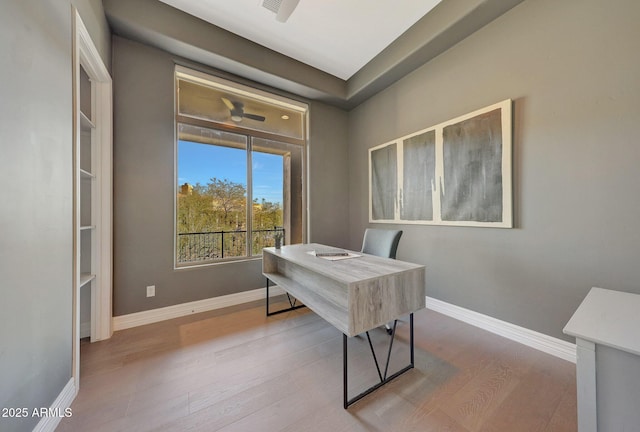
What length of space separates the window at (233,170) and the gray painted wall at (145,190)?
0.16m

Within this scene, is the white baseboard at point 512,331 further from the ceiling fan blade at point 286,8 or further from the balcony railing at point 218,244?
the ceiling fan blade at point 286,8

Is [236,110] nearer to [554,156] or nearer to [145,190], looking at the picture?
[145,190]

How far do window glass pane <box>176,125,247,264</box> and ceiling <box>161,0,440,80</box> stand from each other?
1239 millimetres

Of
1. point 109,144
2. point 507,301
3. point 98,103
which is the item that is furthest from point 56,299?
point 507,301

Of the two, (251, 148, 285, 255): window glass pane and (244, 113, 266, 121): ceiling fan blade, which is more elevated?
(244, 113, 266, 121): ceiling fan blade

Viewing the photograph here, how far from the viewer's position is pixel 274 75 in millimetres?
3045

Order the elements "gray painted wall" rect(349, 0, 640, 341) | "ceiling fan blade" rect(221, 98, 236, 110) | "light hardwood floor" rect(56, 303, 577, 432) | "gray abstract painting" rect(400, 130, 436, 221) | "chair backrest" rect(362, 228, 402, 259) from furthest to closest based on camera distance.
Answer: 1. "ceiling fan blade" rect(221, 98, 236, 110)
2. "gray abstract painting" rect(400, 130, 436, 221)
3. "chair backrest" rect(362, 228, 402, 259)
4. "gray painted wall" rect(349, 0, 640, 341)
5. "light hardwood floor" rect(56, 303, 577, 432)

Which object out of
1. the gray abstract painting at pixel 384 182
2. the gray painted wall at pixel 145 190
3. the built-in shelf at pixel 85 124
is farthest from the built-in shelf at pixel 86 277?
the gray abstract painting at pixel 384 182

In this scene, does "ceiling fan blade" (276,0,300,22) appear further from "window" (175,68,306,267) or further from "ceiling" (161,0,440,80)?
"window" (175,68,306,267)

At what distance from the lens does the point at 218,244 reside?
3.17 meters

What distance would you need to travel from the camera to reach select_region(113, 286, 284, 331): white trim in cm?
242

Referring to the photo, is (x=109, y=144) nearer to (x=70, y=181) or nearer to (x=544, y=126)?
(x=70, y=181)

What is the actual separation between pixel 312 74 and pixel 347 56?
546mm

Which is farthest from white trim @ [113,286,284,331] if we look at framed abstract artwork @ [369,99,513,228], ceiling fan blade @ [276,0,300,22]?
ceiling fan blade @ [276,0,300,22]
